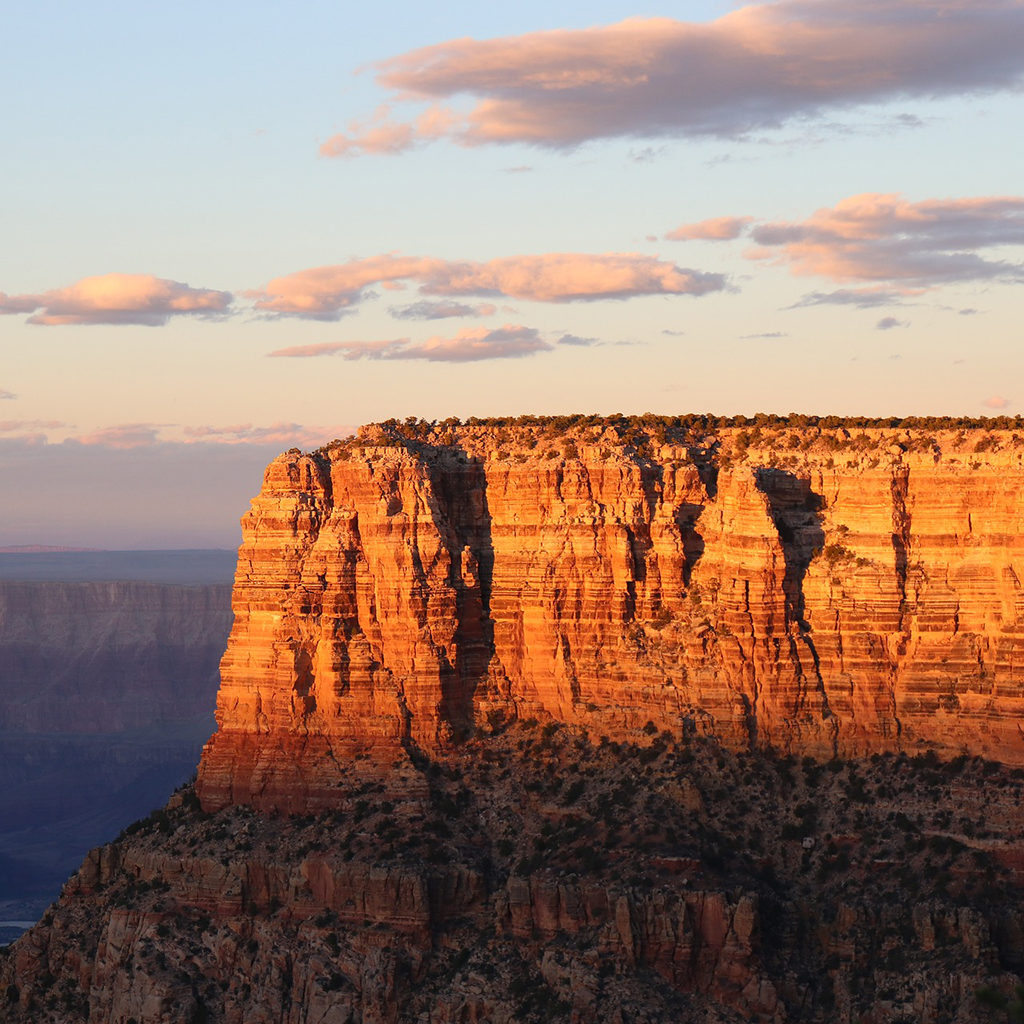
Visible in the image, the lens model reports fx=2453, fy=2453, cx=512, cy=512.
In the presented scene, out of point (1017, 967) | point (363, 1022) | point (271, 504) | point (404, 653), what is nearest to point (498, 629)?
point (404, 653)

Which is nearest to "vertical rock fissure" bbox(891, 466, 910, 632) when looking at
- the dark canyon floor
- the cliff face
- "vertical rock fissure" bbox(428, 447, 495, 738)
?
the cliff face

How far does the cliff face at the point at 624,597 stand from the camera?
335 feet

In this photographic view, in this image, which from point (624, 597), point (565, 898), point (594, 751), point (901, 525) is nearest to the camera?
point (565, 898)

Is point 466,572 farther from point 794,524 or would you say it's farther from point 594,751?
point 794,524

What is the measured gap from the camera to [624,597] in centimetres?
10744

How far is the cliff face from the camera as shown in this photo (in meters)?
102

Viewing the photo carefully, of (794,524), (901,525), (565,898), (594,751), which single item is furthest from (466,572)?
(901,525)

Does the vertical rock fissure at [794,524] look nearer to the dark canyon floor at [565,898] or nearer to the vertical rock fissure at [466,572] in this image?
the dark canyon floor at [565,898]

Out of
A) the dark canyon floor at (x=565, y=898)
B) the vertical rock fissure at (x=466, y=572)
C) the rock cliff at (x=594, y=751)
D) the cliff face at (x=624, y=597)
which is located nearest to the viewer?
the dark canyon floor at (x=565, y=898)

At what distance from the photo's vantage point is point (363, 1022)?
100 meters

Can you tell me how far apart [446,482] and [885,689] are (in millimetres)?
22809

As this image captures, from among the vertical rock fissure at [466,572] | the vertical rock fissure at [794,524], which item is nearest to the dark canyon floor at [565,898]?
the vertical rock fissure at [466,572]

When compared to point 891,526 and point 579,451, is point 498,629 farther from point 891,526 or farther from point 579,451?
point 891,526

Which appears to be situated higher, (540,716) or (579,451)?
(579,451)
